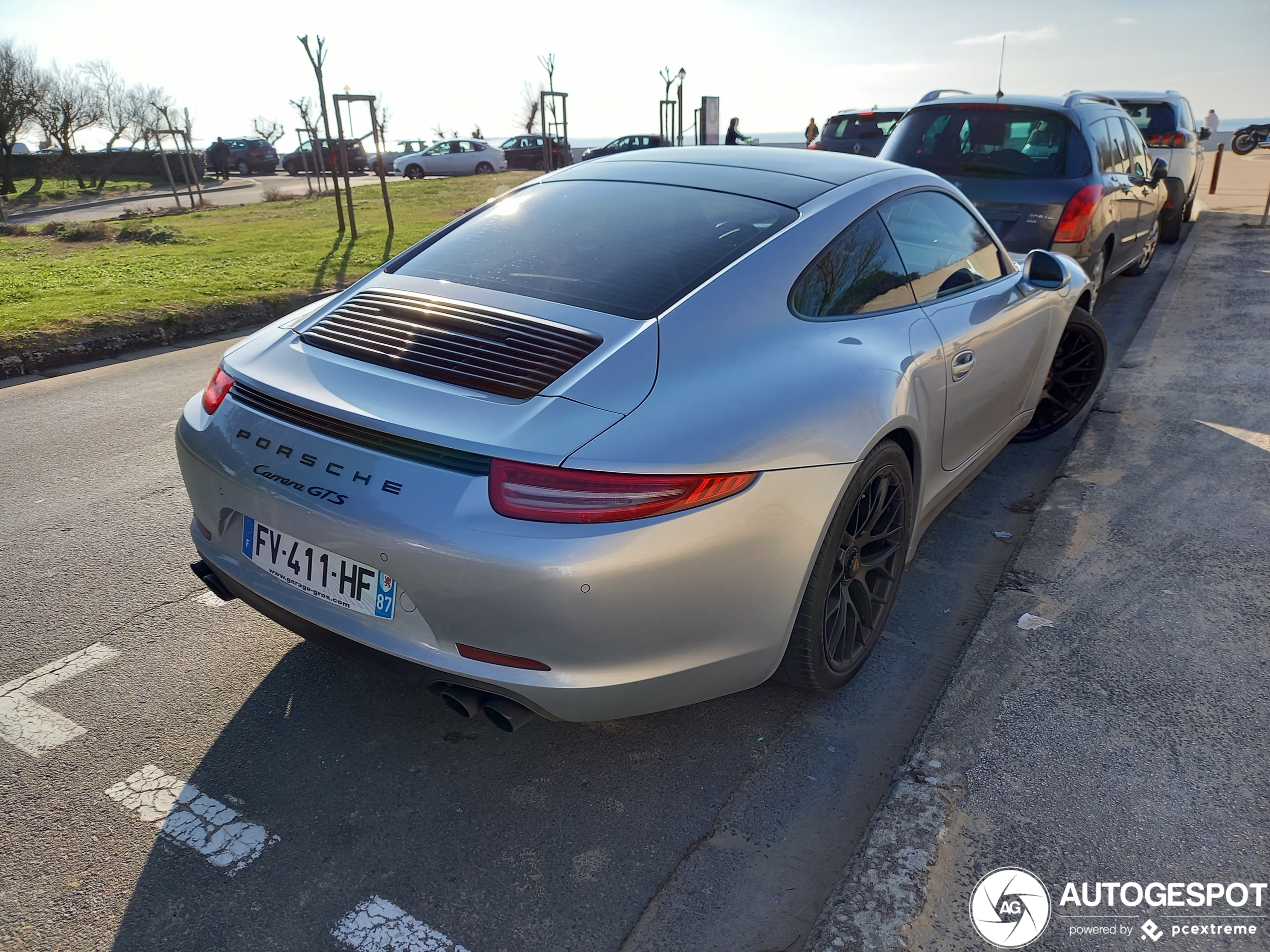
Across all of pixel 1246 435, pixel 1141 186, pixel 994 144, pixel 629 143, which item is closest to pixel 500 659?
pixel 1246 435

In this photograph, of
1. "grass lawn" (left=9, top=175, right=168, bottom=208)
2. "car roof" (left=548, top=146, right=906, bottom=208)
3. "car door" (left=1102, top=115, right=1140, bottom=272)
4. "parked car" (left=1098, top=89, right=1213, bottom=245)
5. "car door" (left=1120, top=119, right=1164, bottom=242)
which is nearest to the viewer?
"car roof" (left=548, top=146, right=906, bottom=208)

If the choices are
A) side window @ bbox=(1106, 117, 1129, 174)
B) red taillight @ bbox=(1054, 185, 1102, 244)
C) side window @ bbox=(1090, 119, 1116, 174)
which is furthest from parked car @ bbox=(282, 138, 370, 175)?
red taillight @ bbox=(1054, 185, 1102, 244)

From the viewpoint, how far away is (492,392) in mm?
2221

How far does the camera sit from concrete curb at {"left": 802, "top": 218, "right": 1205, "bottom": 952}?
79.4 inches

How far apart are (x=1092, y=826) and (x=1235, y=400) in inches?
162

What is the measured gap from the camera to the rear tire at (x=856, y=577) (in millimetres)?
2533

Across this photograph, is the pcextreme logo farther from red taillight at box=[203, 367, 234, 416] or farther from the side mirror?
the side mirror

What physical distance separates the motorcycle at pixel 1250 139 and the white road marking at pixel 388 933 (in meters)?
20.2

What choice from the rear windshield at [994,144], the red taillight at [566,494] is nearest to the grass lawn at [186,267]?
the rear windshield at [994,144]

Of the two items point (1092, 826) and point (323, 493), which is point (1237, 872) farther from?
point (323, 493)

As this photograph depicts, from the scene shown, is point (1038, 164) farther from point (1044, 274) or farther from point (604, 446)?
point (604, 446)

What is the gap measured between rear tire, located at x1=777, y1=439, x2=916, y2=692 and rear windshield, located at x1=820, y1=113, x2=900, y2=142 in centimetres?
1384

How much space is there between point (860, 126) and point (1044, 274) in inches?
507

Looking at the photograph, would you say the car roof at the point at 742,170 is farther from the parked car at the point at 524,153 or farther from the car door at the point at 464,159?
the parked car at the point at 524,153
